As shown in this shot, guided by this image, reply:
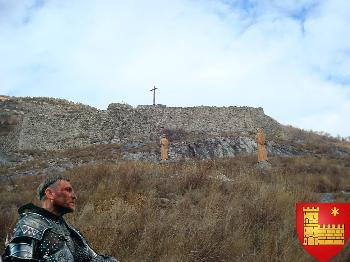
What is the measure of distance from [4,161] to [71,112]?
28.2ft

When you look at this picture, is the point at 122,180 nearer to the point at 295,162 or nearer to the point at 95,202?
the point at 95,202

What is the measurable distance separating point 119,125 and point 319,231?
25160 millimetres

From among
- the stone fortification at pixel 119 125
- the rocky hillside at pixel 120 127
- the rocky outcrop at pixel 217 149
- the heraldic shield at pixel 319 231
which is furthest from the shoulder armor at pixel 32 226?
the stone fortification at pixel 119 125

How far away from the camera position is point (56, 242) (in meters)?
2.94

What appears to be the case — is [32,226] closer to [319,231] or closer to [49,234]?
[49,234]

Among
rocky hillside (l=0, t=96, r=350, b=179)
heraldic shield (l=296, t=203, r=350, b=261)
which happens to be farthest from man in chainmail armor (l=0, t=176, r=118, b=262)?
rocky hillside (l=0, t=96, r=350, b=179)

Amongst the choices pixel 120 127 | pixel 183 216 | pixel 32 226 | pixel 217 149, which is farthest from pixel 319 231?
pixel 120 127

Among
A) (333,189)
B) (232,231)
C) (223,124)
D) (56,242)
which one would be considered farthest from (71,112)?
(56,242)

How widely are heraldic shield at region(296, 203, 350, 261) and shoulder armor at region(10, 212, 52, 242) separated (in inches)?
120

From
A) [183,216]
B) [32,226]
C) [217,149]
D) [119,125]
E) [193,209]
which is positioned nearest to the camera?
[32,226]

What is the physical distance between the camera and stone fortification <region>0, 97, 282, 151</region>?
28781 millimetres

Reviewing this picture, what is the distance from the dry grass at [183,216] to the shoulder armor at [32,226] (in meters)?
2.17

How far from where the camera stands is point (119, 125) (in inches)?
1164

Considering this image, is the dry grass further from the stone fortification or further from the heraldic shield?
the stone fortification
